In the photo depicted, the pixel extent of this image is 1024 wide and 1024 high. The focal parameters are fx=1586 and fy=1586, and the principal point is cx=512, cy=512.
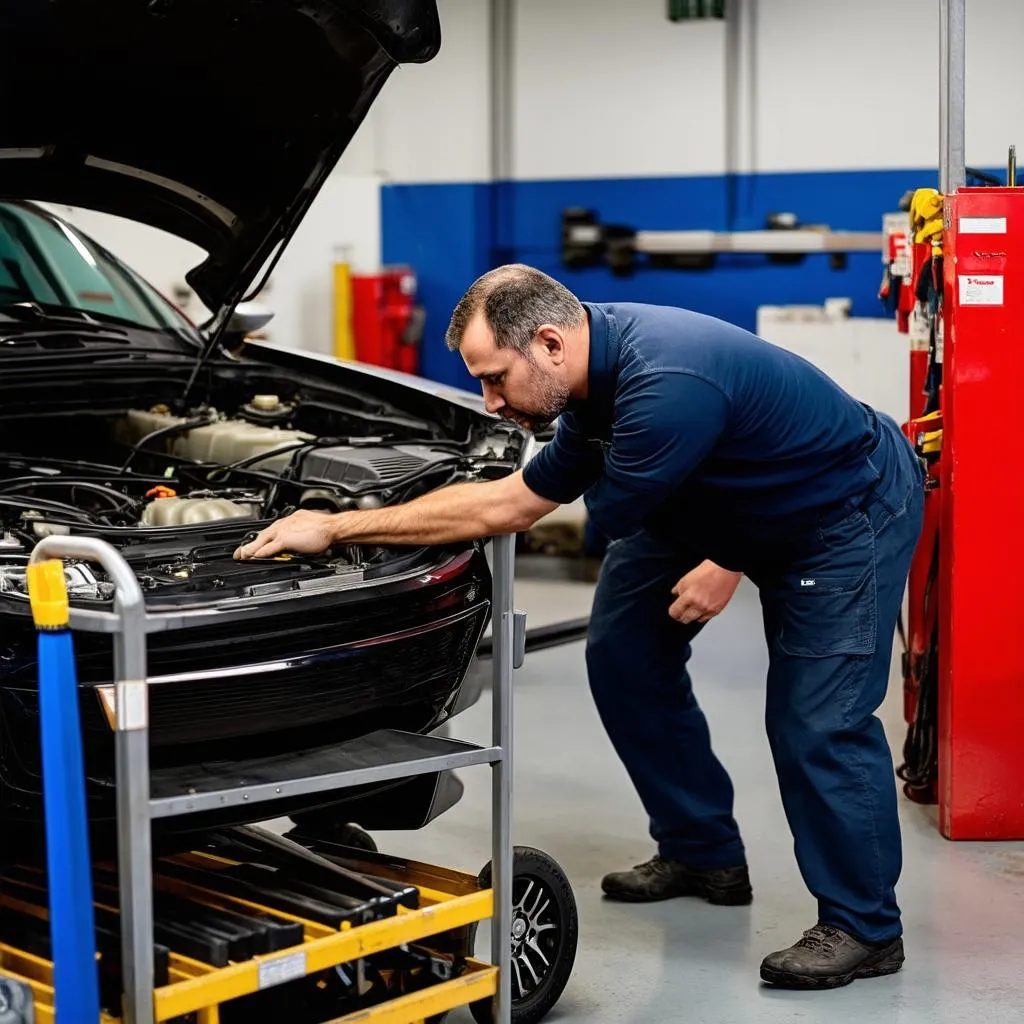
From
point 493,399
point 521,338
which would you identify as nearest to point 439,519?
point 493,399

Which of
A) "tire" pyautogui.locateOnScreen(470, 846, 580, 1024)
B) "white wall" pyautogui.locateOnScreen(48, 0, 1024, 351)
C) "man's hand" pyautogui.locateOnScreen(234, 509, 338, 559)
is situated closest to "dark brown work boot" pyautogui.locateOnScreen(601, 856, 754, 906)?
"tire" pyautogui.locateOnScreen(470, 846, 580, 1024)

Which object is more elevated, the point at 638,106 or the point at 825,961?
the point at 638,106

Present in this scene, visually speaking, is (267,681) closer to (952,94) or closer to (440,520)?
(440,520)

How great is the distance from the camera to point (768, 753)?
4.55 m

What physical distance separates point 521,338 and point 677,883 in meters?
1.45

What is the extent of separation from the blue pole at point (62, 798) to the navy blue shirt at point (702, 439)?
3.07 ft

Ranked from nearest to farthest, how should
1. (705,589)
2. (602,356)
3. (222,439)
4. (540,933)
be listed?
(602,356)
(540,933)
(705,589)
(222,439)

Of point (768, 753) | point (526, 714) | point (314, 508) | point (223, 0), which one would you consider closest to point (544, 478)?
point (314, 508)

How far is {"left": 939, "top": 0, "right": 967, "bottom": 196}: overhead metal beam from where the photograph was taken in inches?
152

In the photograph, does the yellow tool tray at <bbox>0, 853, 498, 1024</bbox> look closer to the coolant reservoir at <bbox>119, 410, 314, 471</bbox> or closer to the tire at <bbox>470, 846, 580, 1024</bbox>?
the tire at <bbox>470, 846, 580, 1024</bbox>

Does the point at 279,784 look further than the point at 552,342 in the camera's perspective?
No

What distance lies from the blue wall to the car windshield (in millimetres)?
5022

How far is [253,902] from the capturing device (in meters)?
2.50

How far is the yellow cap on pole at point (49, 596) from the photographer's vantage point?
6.86ft
